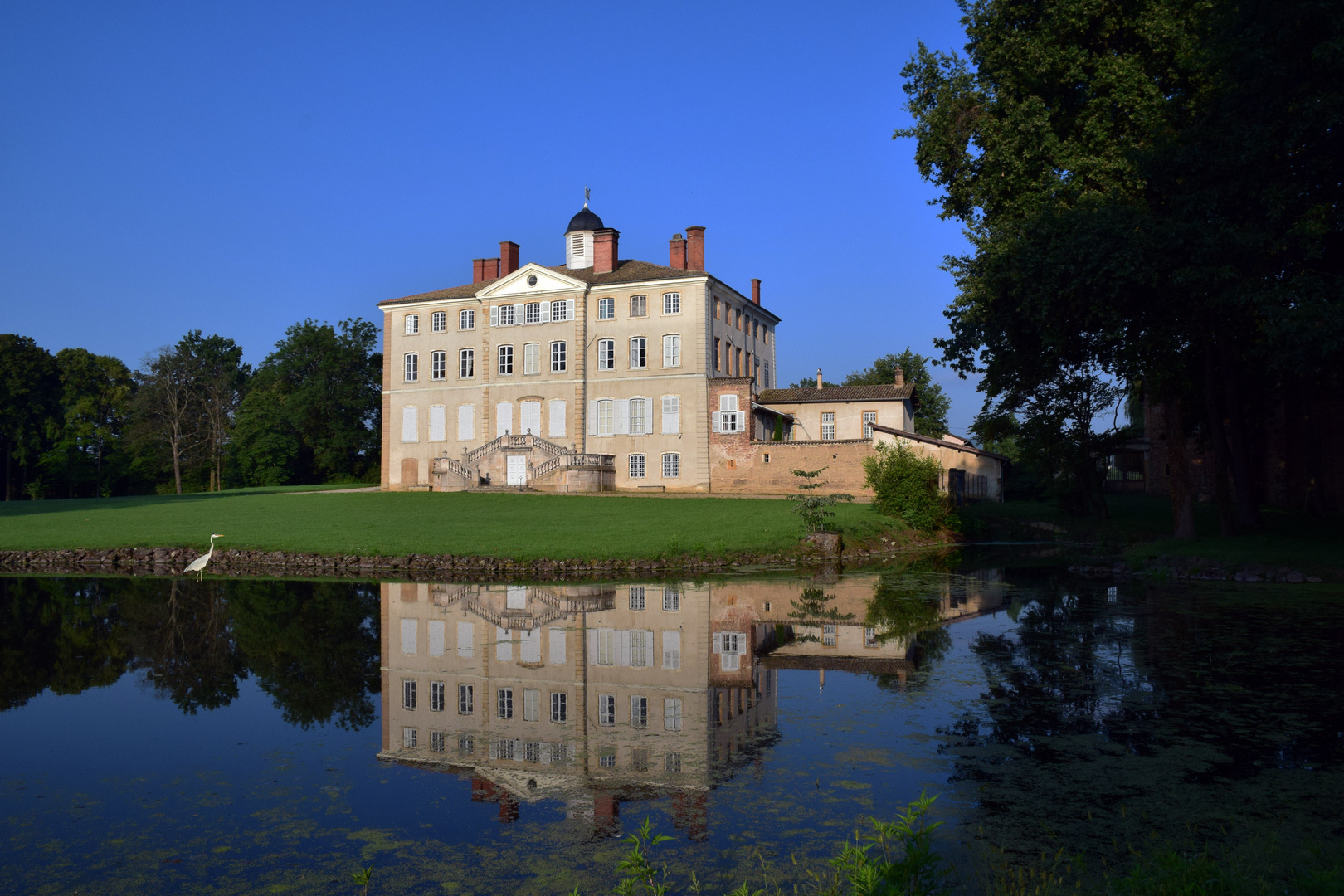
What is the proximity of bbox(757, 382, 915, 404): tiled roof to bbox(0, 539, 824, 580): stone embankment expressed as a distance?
23046 millimetres

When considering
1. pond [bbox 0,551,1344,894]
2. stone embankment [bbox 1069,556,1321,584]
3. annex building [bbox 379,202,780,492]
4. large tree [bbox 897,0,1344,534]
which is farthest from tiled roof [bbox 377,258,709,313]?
pond [bbox 0,551,1344,894]

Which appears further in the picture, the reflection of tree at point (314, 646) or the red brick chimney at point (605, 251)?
the red brick chimney at point (605, 251)

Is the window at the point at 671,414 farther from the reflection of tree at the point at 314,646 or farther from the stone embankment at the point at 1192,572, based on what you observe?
the reflection of tree at the point at 314,646

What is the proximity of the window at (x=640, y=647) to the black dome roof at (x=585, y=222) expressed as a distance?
38895 mm

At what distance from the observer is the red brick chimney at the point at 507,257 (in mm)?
49281

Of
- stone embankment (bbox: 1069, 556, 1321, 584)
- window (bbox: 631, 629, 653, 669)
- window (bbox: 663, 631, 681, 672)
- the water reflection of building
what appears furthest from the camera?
stone embankment (bbox: 1069, 556, 1321, 584)

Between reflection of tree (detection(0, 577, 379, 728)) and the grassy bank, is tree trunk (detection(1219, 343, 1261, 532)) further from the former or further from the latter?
reflection of tree (detection(0, 577, 379, 728))

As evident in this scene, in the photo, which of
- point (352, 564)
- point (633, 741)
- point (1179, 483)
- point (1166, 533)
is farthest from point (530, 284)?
point (633, 741)

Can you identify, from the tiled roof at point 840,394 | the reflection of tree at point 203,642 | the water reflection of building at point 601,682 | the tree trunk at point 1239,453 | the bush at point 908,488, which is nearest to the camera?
the water reflection of building at point 601,682

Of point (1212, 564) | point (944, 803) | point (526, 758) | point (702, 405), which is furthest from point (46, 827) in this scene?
point (702, 405)

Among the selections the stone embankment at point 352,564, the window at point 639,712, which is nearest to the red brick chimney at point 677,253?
the stone embankment at point 352,564

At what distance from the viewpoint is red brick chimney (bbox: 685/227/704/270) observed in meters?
45.7

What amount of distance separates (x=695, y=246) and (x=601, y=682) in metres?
38.7

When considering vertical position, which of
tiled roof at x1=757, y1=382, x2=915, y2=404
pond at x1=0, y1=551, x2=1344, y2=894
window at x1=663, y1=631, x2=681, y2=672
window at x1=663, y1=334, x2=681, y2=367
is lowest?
pond at x1=0, y1=551, x2=1344, y2=894
